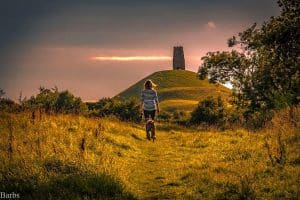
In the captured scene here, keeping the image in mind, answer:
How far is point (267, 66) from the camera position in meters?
39.5

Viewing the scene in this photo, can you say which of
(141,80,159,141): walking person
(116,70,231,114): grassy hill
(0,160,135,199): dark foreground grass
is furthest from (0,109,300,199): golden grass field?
(116,70,231,114): grassy hill

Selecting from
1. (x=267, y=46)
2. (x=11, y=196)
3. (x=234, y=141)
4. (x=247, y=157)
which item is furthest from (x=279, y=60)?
(x=11, y=196)

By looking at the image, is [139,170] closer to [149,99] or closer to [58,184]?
[58,184]

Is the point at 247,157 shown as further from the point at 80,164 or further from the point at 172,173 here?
the point at 80,164

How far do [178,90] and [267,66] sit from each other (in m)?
122

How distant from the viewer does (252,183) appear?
9711 mm

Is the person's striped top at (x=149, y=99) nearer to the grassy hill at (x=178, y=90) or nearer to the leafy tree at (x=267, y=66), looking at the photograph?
the leafy tree at (x=267, y=66)

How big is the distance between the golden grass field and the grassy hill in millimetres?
111475

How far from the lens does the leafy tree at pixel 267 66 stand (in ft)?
72.6

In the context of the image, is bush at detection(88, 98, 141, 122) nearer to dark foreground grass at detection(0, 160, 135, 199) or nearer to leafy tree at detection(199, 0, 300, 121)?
leafy tree at detection(199, 0, 300, 121)

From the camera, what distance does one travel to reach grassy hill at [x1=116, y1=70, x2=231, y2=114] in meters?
140

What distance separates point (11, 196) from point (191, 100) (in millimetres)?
139845

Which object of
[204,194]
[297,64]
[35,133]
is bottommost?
[204,194]

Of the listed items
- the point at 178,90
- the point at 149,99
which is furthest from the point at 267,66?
the point at 178,90
